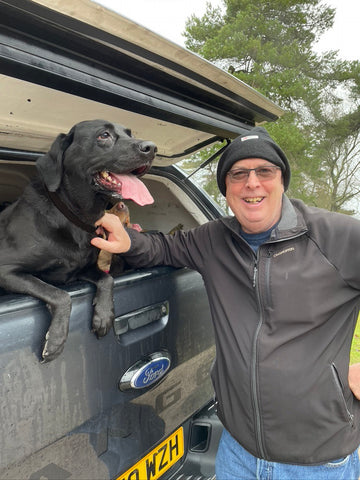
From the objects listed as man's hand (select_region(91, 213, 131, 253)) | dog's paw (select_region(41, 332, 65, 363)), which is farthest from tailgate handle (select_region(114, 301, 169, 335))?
man's hand (select_region(91, 213, 131, 253))

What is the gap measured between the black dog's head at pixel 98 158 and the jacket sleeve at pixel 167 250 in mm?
256

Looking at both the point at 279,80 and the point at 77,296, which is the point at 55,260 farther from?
the point at 279,80

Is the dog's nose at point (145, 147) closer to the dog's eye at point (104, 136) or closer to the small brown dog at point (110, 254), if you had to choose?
the dog's eye at point (104, 136)

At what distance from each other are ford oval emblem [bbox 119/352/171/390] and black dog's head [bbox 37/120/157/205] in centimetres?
75

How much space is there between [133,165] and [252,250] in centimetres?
69

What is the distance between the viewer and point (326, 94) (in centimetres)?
1694

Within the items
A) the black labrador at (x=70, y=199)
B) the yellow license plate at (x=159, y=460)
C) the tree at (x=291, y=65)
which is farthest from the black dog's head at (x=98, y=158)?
the tree at (x=291, y=65)

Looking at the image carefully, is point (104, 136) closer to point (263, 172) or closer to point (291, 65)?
point (263, 172)

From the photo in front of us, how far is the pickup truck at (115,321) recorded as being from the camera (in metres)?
1.12

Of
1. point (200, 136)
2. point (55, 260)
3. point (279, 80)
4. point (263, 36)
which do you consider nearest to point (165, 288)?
point (55, 260)

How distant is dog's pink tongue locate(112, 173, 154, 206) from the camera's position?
1703mm

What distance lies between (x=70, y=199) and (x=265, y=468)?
1521 millimetres

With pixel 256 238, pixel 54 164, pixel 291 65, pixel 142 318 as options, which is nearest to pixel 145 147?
pixel 54 164

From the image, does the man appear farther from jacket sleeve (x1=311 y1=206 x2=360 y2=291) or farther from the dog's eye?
the dog's eye
